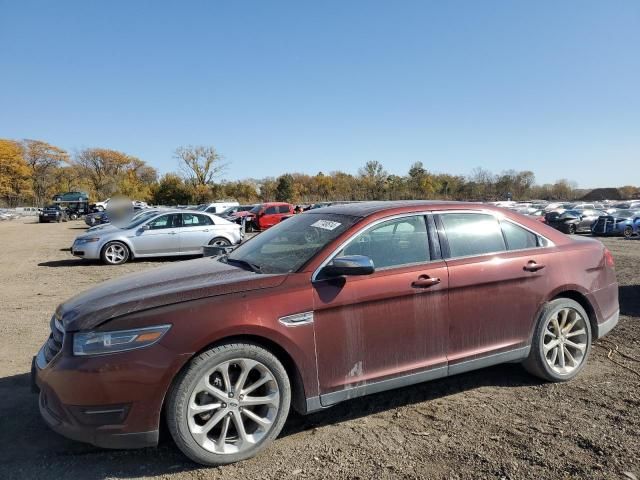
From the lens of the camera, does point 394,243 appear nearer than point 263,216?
Yes

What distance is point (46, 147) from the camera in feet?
296

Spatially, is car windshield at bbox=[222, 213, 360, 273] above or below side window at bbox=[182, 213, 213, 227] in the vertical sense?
below

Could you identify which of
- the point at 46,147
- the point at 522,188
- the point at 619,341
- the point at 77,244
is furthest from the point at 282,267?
the point at 46,147

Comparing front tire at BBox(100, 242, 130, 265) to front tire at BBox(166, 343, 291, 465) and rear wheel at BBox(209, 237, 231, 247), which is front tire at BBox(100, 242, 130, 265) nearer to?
rear wheel at BBox(209, 237, 231, 247)

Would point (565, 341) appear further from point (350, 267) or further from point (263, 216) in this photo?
point (263, 216)

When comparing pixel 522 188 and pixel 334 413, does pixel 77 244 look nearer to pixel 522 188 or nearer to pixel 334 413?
pixel 334 413

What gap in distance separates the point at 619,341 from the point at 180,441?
4.81 m

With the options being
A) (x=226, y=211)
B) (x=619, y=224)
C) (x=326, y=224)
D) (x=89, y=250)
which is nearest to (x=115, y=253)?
(x=89, y=250)

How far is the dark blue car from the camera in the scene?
23094mm

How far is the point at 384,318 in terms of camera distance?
10.8 ft

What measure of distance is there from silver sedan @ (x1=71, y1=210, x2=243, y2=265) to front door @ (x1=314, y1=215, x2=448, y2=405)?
10.4m

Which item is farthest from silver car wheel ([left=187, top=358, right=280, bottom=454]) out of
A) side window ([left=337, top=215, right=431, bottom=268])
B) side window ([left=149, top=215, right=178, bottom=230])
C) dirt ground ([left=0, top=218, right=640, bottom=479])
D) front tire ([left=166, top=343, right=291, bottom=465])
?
side window ([left=149, top=215, right=178, bottom=230])

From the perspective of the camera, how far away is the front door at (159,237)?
13094mm

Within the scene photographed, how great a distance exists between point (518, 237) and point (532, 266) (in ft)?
0.98
